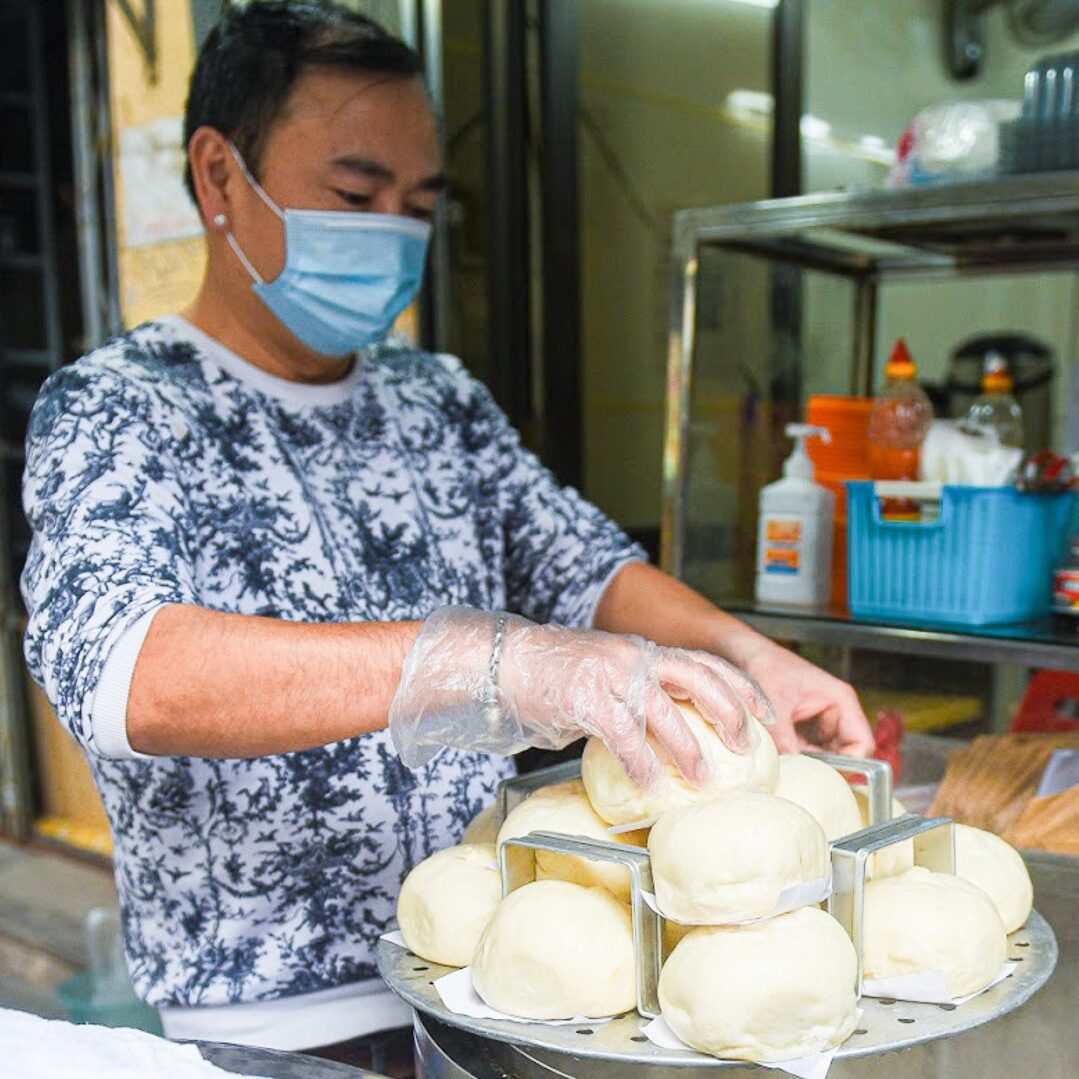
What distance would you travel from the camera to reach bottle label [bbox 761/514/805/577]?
2084 millimetres

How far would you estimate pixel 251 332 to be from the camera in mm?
1582

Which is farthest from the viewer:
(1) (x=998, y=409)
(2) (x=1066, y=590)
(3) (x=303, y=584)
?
(1) (x=998, y=409)

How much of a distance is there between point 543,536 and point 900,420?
726 millimetres

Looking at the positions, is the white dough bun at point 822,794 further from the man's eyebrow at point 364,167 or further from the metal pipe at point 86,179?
the metal pipe at point 86,179

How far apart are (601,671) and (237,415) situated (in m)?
0.74

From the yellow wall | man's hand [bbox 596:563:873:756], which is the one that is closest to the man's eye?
man's hand [bbox 596:563:873:756]

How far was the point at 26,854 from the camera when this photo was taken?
4.20 m

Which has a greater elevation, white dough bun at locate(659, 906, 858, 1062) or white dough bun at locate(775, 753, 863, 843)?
white dough bun at locate(775, 753, 863, 843)

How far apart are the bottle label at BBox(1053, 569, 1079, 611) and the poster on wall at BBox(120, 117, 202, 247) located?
2333 millimetres

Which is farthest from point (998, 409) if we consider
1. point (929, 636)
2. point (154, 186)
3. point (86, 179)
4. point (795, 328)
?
point (86, 179)

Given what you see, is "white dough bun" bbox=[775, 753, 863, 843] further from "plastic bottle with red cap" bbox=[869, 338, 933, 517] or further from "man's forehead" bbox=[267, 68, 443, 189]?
"plastic bottle with red cap" bbox=[869, 338, 933, 517]

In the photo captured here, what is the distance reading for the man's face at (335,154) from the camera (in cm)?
152

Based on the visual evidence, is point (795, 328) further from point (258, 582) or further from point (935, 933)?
point (935, 933)

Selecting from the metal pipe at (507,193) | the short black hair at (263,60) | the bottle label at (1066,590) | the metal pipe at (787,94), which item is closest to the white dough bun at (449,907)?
the short black hair at (263,60)
